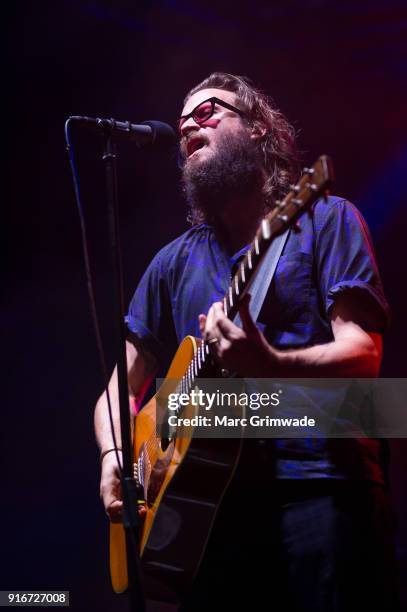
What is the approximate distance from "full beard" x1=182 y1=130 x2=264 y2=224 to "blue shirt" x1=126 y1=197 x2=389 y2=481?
12 cm

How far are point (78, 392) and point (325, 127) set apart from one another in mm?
1848

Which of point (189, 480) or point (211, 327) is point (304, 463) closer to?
point (189, 480)

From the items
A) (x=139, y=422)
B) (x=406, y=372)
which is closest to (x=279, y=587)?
(x=139, y=422)

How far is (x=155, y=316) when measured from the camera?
2.33 meters

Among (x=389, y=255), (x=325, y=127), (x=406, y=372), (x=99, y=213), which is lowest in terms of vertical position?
(x=406, y=372)

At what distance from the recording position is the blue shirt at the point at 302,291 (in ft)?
5.49

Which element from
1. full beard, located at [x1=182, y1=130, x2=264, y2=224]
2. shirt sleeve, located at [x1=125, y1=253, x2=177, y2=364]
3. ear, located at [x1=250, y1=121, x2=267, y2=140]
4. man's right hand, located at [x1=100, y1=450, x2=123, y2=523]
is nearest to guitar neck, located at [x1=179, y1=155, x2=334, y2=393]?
man's right hand, located at [x1=100, y1=450, x2=123, y2=523]

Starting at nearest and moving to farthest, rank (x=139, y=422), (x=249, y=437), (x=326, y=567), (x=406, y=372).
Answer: (x=326, y=567), (x=249, y=437), (x=139, y=422), (x=406, y=372)

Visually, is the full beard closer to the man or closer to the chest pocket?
the man

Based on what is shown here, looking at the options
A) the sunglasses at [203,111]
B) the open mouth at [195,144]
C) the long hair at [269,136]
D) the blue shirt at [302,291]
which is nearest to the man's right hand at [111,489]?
the blue shirt at [302,291]

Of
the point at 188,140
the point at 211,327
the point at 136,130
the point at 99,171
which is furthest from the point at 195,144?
the point at 99,171

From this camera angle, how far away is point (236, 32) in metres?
3.24

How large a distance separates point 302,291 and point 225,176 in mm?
659

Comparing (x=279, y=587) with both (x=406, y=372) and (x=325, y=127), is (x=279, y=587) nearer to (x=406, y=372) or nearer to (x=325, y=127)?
(x=406, y=372)
